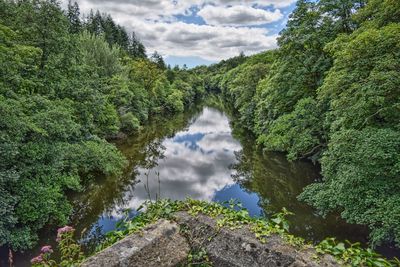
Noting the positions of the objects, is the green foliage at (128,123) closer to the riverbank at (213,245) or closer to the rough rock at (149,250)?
the riverbank at (213,245)

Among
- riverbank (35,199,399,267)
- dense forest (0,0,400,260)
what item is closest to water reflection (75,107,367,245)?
dense forest (0,0,400,260)

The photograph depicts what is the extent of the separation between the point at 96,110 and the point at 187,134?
17.6 m

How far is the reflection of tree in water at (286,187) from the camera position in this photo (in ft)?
38.1

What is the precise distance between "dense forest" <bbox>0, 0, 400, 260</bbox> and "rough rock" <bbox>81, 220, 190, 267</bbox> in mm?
6979

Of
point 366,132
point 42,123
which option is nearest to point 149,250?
point 366,132

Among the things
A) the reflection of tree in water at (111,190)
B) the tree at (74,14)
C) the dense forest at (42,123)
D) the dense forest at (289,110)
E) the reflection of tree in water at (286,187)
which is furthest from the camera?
the tree at (74,14)

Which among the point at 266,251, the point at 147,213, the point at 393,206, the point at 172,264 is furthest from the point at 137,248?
the point at 393,206

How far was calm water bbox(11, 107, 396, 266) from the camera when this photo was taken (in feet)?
40.1

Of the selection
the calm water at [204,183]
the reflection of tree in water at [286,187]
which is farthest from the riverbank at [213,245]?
the reflection of tree in water at [286,187]

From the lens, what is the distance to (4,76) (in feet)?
37.2

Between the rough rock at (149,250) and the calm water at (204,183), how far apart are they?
251cm

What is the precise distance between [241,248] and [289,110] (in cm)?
1984

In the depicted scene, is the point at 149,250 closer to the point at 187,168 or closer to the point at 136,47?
the point at 187,168

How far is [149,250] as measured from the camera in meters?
3.06
